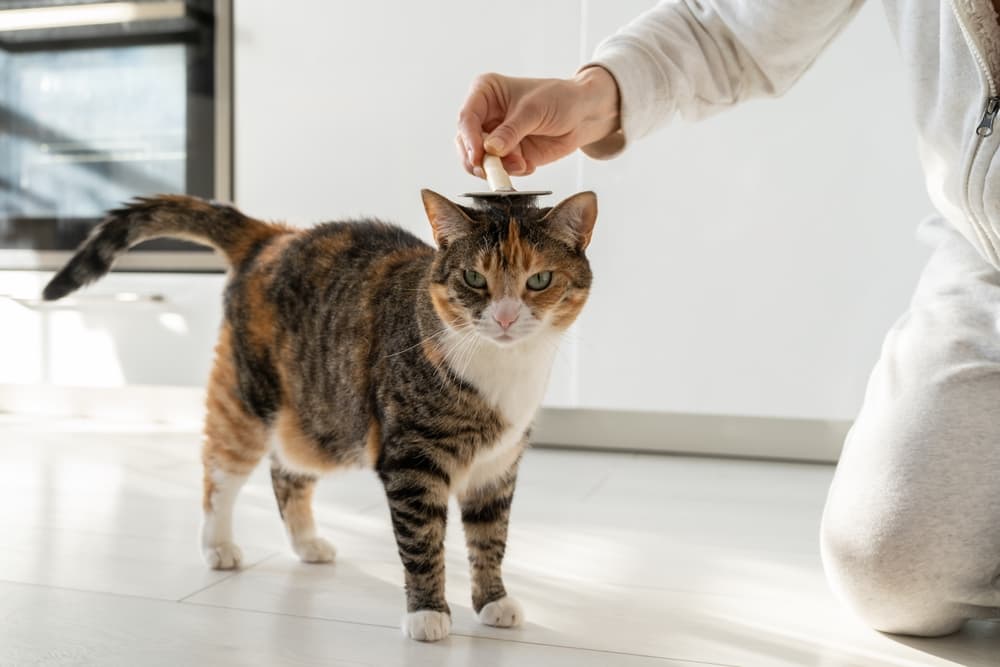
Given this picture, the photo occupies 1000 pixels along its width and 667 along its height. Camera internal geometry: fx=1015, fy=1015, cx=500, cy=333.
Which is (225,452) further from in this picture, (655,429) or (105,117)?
(105,117)

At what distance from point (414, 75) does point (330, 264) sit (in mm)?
1157

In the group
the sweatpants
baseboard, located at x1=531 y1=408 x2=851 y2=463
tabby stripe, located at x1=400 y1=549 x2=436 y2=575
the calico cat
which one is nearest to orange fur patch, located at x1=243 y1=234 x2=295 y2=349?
the calico cat

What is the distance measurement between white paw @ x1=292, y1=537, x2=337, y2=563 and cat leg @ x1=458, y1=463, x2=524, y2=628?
0.31 metres

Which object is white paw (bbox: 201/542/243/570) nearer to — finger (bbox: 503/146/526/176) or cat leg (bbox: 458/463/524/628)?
cat leg (bbox: 458/463/524/628)

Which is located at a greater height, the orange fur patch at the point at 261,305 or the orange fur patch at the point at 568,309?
the orange fur patch at the point at 568,309

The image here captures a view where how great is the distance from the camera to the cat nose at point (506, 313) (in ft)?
3.89

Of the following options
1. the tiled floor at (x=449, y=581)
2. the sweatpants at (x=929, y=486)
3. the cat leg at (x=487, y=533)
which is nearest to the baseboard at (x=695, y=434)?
the tiled floor at (x=449, y=581)

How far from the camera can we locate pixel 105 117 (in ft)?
9.18

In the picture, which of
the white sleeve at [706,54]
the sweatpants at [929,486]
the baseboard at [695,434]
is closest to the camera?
the sweatpants at [929,486]

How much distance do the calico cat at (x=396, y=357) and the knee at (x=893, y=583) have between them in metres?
0.45

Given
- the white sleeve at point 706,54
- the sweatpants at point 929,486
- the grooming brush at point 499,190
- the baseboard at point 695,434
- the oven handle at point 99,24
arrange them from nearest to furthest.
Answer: the grooming brush at point 499,190 → the sweatpants at point 929,486 → the white sleeve at point 706,54 → the baseboard at point 695,434 → the oven handle at point 99,24

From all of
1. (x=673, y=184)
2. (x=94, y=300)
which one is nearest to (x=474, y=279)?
(x=673, y=184)

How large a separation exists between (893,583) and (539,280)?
0.59 m

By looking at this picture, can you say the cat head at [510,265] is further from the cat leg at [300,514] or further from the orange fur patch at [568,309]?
the cat leg at [300,514]
